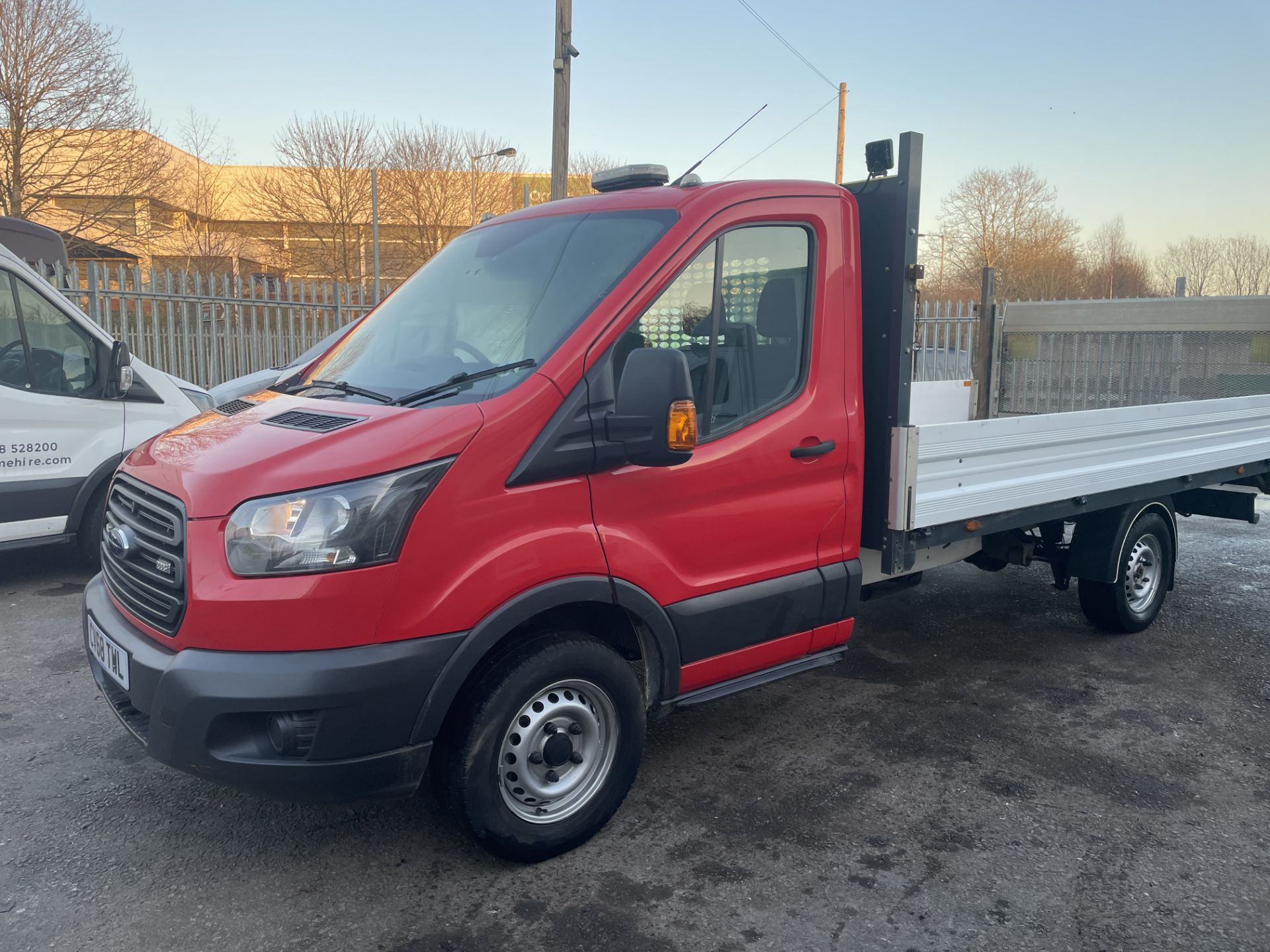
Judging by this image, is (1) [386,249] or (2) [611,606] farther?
(1) [386,249]

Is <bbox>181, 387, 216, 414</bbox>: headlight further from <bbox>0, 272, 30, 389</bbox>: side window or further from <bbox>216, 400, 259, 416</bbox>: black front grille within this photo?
<bbox>216, 400, 259, 416</bbox>: black front grille

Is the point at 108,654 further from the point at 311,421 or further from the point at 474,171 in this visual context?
the point at 474,171

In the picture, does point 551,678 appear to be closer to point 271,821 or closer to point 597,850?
point 597,850

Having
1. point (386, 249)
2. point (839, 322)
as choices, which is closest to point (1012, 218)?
point (386, 249)

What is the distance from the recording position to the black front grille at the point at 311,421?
299 centimetres

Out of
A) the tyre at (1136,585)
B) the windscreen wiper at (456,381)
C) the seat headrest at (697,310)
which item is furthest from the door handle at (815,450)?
the tyre at (1136,585)

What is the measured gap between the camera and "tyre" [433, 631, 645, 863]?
299 cm

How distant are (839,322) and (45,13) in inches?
876

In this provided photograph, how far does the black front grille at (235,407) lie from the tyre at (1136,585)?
15.2ft

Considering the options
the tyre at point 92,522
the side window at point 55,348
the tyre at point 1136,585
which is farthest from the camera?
the tyre at point 92,522

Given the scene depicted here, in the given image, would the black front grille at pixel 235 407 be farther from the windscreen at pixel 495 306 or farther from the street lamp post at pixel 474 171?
the street lamp post at pixel 474 171

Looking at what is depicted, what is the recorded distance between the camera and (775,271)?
12.4ft

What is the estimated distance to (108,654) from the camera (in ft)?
10.4

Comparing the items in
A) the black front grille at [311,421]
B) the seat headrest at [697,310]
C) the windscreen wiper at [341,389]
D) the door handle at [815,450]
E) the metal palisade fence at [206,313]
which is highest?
the metal palisade fence at [206,313]
